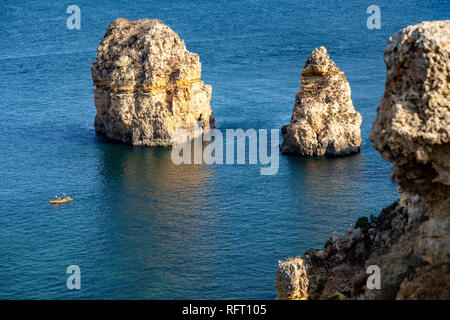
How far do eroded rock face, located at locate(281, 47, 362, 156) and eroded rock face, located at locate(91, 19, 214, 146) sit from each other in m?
18.8

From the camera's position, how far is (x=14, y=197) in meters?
90.1

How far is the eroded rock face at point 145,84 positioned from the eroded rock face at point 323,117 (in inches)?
742

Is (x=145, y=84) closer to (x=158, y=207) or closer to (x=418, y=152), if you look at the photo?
(x=158, y=207)

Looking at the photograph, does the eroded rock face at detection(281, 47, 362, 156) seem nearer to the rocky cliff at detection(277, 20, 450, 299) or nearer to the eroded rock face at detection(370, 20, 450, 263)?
the rocky cliff at detection(277, 20, 450, 299)

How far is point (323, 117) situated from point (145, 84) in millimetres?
27846

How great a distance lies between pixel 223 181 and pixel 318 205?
1534cm

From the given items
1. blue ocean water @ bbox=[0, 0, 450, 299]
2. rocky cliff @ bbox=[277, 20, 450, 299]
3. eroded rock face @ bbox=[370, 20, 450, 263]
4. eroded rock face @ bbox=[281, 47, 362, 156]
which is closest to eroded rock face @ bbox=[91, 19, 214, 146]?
blue ocean water @ bbox=[0, 0, 450, 299]

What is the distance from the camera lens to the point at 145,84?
10962 centimetres

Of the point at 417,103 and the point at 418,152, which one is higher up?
the point at 417,103

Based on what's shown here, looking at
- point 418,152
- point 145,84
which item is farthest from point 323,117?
point 418,152

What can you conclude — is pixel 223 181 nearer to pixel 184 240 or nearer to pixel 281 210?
pixel 281 210
